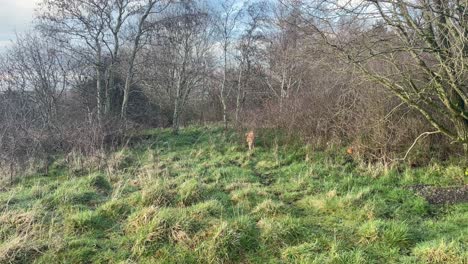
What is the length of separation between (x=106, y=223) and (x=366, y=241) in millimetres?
3191

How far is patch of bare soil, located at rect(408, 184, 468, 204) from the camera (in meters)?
5.97

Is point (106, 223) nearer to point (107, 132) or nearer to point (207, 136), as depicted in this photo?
point (107, 132)

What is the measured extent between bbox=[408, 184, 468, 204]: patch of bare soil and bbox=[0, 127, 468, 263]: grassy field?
22 centimetres

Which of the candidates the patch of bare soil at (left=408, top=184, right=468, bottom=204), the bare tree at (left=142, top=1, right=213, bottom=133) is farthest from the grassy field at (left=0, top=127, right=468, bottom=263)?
the bare tree at (left=142, top=1, right=213, bottom=133)

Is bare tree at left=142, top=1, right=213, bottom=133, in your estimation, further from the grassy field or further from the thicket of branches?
the grassy field

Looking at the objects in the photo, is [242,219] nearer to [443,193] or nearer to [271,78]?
[443,193]

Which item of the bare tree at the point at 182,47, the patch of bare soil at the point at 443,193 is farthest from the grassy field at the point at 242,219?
the bare tree at the point at 182,47

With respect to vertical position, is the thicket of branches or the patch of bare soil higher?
the thicket of branches

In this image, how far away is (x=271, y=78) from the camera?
1852 cm

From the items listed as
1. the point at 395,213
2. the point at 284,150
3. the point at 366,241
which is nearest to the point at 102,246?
the point at 366,241

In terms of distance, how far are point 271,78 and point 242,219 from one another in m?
14.5

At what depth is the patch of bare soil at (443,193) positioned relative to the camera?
5971 millimetres

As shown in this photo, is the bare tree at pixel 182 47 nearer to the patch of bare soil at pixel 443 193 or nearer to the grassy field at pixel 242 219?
the grassy field at pixel 242 219

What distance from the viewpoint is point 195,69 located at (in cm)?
1648
